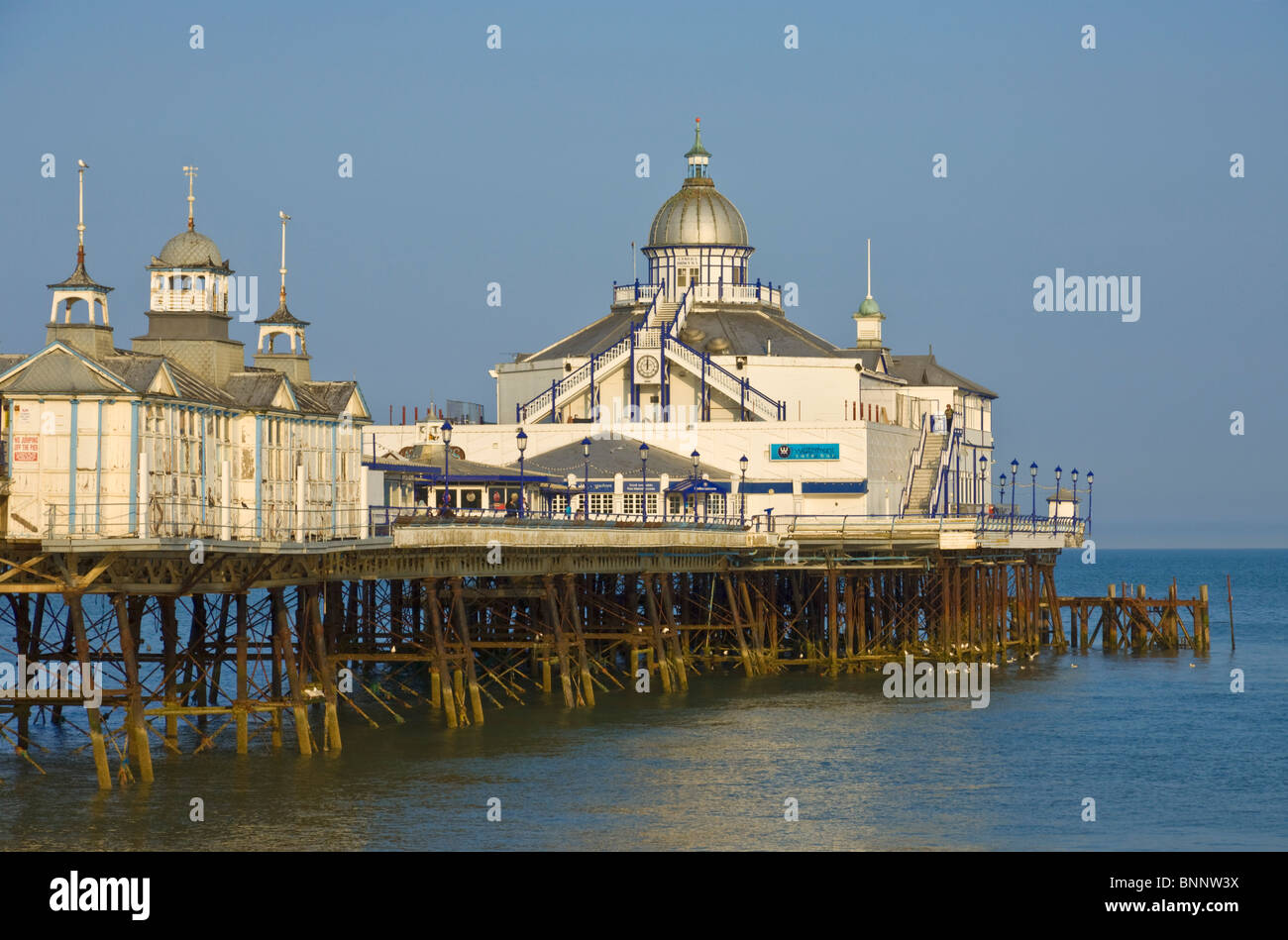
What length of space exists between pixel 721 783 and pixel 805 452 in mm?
→ 36654

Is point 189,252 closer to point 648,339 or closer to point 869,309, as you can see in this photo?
point 648,339

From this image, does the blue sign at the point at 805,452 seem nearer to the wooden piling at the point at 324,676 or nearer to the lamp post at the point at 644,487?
the lamp post at the point at 644,487

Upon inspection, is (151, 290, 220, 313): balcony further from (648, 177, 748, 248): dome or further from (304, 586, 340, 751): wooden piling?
(648, 177, 748, 248): dome

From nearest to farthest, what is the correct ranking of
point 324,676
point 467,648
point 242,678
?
point 242,678, point 324,676, point 467,648

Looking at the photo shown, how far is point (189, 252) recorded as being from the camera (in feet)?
161

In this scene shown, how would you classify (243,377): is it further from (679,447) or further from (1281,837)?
(679,447)

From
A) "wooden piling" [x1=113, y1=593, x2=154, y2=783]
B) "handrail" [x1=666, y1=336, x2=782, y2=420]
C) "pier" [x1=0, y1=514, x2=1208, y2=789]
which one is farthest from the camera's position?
"handrail" [x1=666, y1=336, x2=782, y2=420]

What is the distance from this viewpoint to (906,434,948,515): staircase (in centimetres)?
9081

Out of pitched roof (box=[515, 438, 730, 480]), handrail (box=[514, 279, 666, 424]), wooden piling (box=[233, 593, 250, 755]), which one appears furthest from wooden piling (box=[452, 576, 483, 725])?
handrail (box=[514, 279, 666, 424])

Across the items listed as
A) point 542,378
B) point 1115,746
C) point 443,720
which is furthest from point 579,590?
point 542,378

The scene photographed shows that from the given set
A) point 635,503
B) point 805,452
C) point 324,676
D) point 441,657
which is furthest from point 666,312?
point 324,676

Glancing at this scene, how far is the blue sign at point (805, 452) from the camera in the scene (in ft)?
272

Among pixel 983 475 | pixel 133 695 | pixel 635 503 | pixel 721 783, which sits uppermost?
pixel 983 475

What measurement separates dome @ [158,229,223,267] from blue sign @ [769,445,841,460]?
124ft
